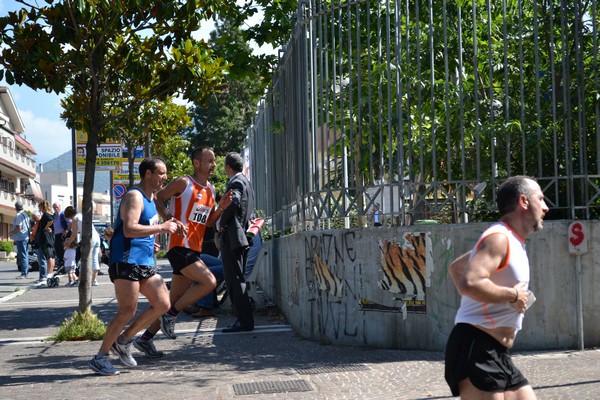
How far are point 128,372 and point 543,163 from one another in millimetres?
4210

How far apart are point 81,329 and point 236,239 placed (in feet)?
6.52

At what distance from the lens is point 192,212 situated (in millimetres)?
9180

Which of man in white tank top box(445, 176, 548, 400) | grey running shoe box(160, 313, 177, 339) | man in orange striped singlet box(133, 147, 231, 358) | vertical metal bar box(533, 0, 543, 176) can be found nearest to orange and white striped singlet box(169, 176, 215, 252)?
man in orange striped singlet box(133, 147, 231, 358)

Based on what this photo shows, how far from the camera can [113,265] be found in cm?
789

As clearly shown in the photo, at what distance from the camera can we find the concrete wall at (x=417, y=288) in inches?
329

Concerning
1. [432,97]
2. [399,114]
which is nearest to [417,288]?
[399,114]

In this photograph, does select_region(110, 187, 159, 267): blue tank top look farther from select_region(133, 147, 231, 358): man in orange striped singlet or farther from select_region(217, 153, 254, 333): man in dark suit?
select_region(217, 153, 254, 333): man in dark suit

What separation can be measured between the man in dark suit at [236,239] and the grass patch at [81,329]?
1.42 meters

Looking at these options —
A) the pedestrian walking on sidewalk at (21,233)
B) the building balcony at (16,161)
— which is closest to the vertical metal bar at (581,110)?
the pedestrian walking on sidewalk at (21,233)

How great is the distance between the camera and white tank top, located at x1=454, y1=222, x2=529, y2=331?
4.06 m

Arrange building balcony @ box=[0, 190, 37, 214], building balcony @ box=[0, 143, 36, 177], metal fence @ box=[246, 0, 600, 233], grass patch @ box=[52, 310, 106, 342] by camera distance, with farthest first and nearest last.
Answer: building balcony @ box=[0, 190, 37, 214] → building balcony @ box=[0, 143, 36, 177] → grass patch @ box=[52, 310, 106, 342] → metal fence @ box=[246, 0, 600, 233]

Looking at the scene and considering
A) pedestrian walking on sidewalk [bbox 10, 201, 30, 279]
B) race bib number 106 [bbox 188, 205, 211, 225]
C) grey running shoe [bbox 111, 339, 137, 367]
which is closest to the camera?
grey running shoe [bbox 111, 339, 137, 367]

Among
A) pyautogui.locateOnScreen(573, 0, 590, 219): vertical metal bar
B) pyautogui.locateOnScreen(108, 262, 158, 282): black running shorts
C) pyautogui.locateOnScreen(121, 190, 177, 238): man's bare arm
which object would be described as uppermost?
pyautogui.locateOnScreen(573, 0, 590, 219): vertical metal bar

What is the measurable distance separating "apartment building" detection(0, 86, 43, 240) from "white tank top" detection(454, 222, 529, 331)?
2875 inches
